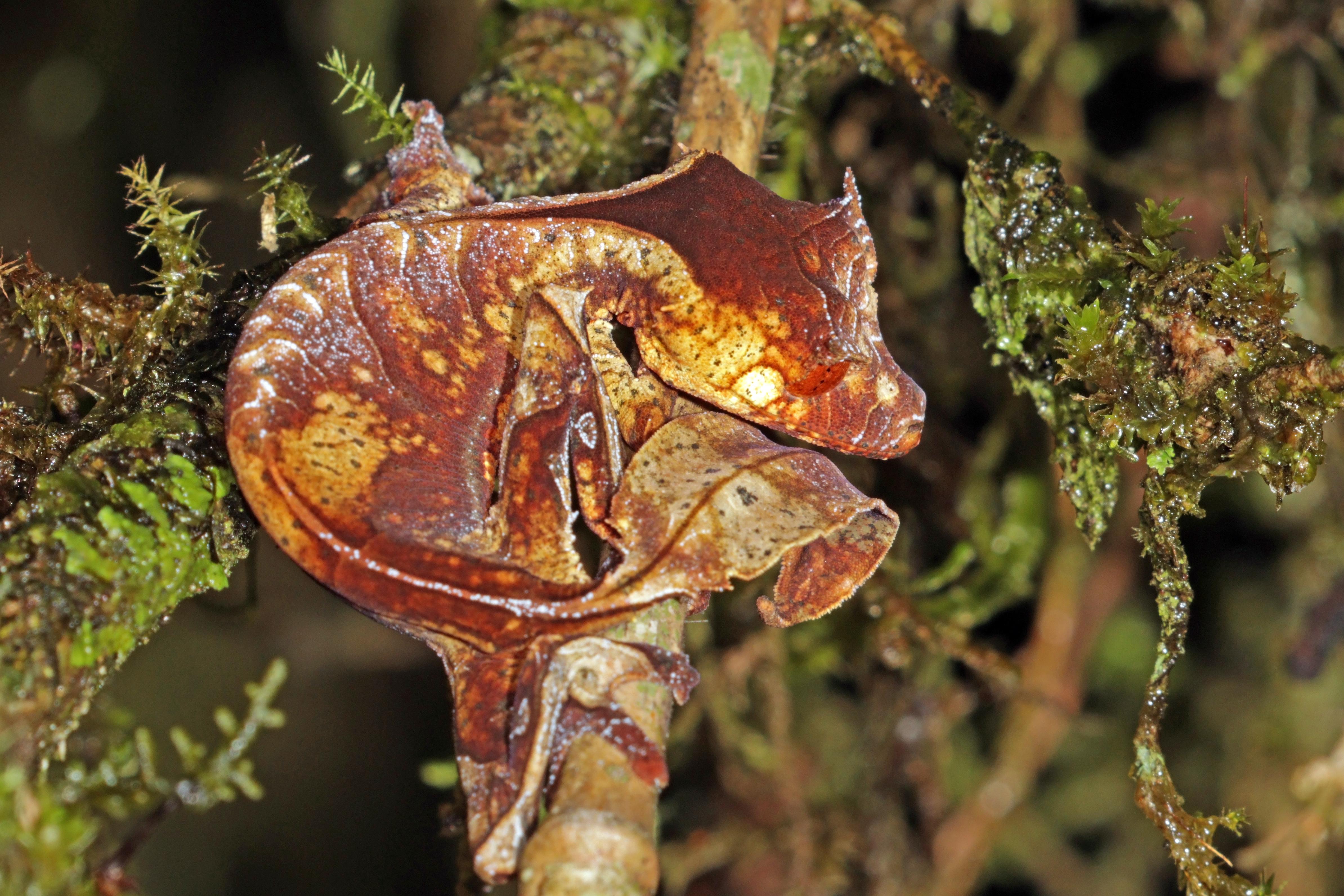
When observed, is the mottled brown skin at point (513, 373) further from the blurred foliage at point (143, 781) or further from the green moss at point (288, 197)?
the blurred foliage at point (143, 781)

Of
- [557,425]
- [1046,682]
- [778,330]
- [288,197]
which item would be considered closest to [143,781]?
[288,197]

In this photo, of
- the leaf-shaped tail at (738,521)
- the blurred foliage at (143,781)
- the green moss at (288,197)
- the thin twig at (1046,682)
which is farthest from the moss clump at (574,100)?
the thin twig at (1046,682)

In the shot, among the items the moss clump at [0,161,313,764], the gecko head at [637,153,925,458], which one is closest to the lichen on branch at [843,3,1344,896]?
the gecko head at [637,153,925,458]

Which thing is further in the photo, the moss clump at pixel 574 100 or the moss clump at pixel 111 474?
the moss clump at pixel 574 100

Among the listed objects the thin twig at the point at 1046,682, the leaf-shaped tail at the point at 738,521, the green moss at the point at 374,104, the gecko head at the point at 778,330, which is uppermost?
the green moss at the point at 374,104

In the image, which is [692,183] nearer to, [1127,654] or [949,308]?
[949,308]

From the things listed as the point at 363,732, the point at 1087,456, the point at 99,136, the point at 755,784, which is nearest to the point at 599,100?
the point at 1087,456

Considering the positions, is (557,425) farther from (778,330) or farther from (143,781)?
(143,781)
